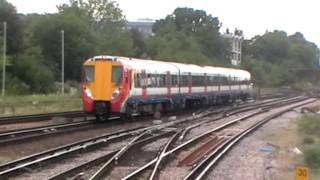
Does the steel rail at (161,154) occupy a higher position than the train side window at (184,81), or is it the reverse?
the train side window at (184,81)

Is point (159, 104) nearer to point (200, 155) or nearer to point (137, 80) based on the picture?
point (137, 80)

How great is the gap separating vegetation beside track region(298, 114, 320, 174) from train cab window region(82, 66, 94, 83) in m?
9.24

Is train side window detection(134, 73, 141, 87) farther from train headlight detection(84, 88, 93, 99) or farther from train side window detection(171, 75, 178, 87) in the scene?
train side window detection(171, 75, 178, 87)

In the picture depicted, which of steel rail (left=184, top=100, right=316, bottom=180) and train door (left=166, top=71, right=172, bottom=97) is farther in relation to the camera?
train door (left=166, top=71, right=172, bottom=97)

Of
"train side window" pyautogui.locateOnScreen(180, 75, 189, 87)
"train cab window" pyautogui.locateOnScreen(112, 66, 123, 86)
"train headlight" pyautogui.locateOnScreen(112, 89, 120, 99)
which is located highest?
"train cab window" pyautogui.locateOnScreen(112, 66, 123, 86)

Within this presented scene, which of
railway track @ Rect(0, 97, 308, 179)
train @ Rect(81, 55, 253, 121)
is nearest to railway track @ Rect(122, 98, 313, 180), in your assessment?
railway track @ Rect(0, 97, 308, 179)

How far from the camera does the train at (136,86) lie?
30.5 meters

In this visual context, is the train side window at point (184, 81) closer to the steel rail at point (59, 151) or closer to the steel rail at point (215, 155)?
the steel rail at point (215, 155)

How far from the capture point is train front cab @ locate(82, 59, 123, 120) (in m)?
30.5

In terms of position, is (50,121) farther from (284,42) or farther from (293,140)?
(284,42)

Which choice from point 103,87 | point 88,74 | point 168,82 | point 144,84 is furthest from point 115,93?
point 168,82

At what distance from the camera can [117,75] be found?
3064 centimetres

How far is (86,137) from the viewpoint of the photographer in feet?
78.0

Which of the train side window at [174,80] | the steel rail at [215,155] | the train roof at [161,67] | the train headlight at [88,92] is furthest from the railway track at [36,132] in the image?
the train side window at [174,80]
